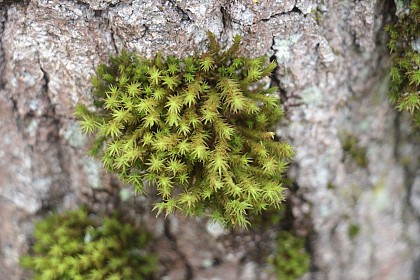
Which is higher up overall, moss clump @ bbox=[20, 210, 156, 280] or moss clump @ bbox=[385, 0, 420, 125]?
moss clump @ bbox=[385, 0, 420, 125]

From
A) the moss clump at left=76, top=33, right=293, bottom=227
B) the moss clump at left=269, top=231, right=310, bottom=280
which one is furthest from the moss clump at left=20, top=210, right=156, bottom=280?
the moss clump at left=269, top=231, right=310, bottom=280

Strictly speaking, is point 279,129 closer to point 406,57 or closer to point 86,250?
point 406,57

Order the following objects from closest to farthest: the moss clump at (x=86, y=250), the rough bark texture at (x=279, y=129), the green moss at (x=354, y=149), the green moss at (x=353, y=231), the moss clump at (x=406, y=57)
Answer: the rough bark texture at (x=279, y=129) < the moss clump at (x=406, y=57) < the moss clump at (x=86, y=250) < the green moss at (x=354, y=149) < the green moss at (x=353, y=231)

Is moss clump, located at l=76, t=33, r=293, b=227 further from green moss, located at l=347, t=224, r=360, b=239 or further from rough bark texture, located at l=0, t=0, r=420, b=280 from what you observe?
green moss, located at l=347, t=224, r=360, b=239

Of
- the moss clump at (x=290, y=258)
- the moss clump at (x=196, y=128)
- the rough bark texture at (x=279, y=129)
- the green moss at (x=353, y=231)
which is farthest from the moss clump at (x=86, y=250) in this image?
the green moss at (x=353, y=231)

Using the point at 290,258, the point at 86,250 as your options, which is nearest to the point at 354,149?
the point at 290,258

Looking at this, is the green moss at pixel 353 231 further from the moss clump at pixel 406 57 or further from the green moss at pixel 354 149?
the moss clump at pixel 406 57

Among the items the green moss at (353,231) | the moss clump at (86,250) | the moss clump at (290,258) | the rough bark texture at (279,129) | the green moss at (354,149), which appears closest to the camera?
the rough bark texture at (279,129)
